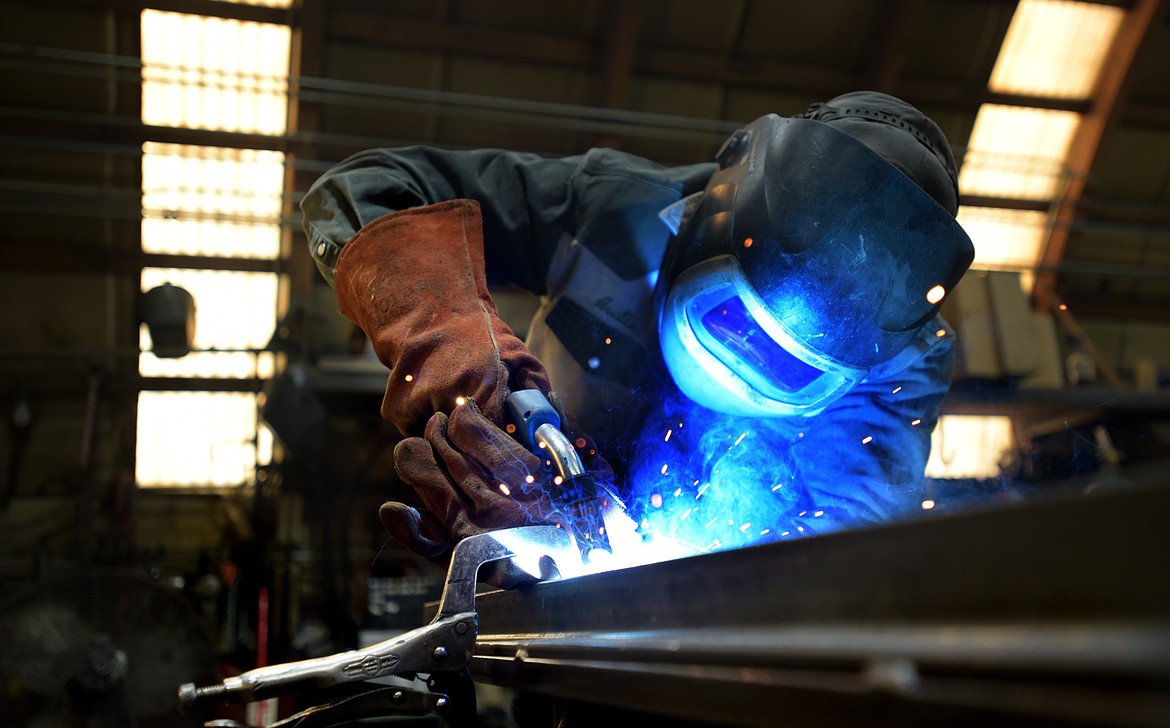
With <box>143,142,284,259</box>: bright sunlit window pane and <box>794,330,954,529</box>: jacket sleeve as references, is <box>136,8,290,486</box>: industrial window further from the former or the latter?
<box>794,330,954,529</box>: jacket sleeve

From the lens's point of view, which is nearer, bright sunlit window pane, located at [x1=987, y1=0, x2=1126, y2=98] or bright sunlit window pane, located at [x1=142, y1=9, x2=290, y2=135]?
bright sunlit window pane, located at [x1=142, y1=9, x2=290, y2=135]

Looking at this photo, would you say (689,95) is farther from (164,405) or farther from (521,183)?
(521,183)

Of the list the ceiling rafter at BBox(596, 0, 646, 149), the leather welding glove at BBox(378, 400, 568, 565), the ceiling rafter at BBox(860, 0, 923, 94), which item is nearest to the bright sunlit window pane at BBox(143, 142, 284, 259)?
the ceiling rafter at BBox(596, 0, 646, 149)

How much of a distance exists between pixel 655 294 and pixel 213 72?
4.80 meters

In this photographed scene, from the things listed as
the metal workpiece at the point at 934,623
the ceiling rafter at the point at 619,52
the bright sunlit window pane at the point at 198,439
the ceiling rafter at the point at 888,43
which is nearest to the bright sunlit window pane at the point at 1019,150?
the ceiling rafter at the point at 888,43

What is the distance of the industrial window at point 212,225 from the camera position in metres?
5.54

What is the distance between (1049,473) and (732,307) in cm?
54

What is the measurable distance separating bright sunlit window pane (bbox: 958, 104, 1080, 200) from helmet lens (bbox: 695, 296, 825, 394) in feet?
18.4

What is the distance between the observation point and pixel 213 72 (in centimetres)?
551

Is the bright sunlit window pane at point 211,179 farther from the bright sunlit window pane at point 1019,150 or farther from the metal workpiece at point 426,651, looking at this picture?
the metal workpiece at point 426,651

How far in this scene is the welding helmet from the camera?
3.69 feet

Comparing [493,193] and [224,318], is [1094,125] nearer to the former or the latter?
[224,318]

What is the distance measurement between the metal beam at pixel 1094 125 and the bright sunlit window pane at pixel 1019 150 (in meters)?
0.10

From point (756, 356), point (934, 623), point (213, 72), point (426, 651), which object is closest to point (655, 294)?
point (756, 356)
